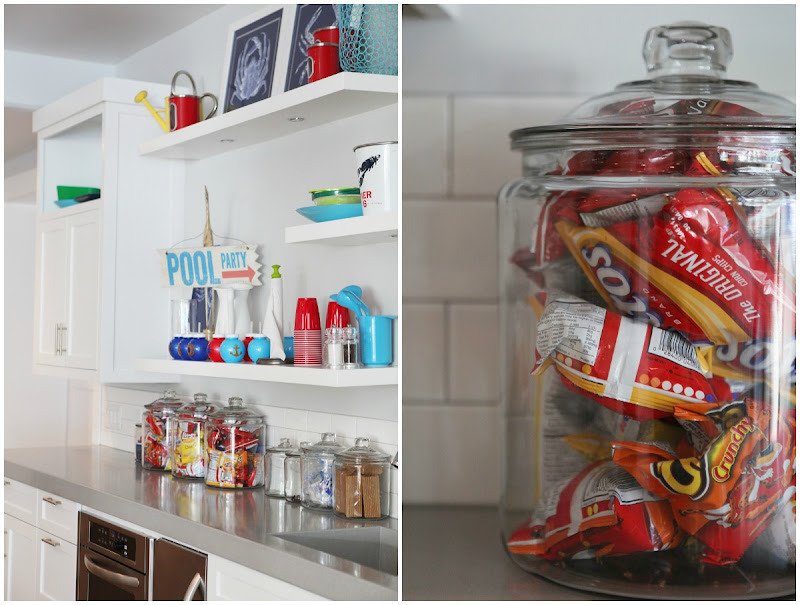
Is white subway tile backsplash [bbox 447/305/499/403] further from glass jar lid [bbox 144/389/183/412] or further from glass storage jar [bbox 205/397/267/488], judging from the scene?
glass jar lid [bbox 144/389/183/412]

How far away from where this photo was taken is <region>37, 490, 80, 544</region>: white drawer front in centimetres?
203

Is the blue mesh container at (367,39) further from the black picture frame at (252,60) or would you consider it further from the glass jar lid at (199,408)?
the glass jar lid at (199,408)

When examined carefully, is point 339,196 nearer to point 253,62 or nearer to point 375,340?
point 375,340

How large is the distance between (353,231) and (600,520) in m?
0.92

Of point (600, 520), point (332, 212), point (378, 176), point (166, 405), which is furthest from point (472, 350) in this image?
point (166, 405)

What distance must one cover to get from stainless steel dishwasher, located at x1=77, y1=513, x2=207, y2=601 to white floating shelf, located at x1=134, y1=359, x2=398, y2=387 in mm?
374

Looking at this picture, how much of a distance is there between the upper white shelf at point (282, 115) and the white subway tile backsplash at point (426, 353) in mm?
654

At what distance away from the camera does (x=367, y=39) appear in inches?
62.7

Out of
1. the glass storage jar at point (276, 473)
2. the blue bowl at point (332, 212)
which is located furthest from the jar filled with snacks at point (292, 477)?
the blue bowl at point (332, 212)

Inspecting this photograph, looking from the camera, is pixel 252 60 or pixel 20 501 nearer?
pixel 252 60

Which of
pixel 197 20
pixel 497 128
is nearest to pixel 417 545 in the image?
pixel 497 128

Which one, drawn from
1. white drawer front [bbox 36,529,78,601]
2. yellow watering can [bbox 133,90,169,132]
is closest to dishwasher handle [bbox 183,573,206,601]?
white drawer front [bbox 36,529,78,601]

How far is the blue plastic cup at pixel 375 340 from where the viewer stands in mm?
1643

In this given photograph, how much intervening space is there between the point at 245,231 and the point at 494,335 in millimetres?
1256
